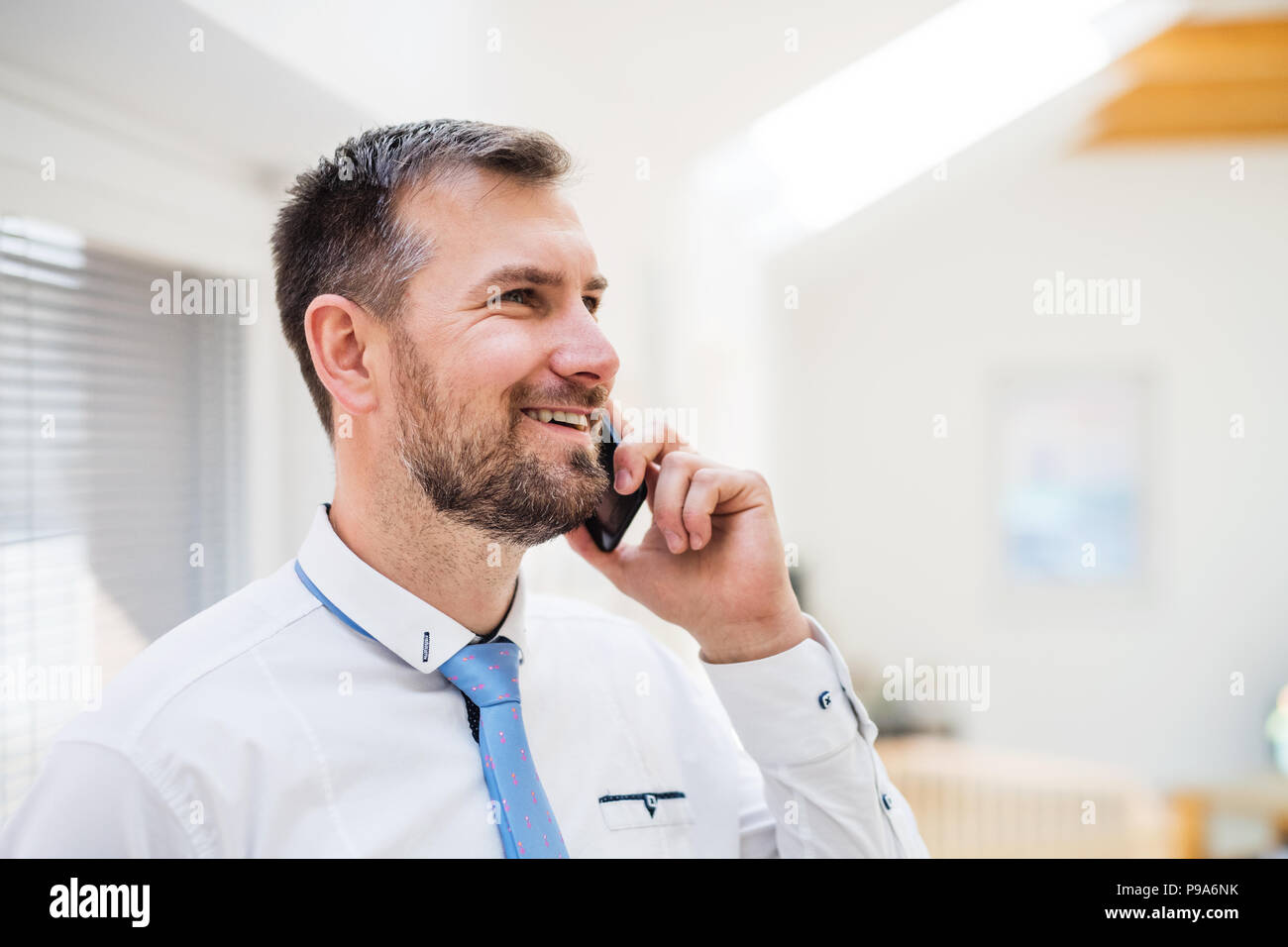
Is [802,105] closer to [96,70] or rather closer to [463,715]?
[96,70]

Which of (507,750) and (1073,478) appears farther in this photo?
(1073,478)

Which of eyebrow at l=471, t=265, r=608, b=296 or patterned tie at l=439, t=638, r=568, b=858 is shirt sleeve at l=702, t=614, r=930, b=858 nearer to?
patterned tie at l=439, t=638, r=568, b=858

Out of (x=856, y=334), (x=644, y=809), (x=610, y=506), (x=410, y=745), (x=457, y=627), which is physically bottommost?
(x=644, y=809)

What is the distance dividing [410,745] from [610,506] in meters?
0.32

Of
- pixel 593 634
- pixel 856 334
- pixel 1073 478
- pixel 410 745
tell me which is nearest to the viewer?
pixel 410 745

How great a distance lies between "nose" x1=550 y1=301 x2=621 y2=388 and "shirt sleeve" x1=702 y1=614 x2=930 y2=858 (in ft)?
1.12

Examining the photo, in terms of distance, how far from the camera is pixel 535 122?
3.68ft

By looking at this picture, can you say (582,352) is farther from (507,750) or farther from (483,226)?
(507,750)

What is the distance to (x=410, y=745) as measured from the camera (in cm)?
83

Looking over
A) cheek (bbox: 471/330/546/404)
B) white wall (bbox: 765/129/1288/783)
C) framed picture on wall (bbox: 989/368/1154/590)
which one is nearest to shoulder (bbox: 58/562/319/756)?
cheek (bbox: 471/330/546/404)

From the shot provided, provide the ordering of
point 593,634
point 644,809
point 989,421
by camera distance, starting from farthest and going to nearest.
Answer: point 989,421
point 593,634
point 644,809

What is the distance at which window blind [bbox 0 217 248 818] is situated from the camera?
0.95 m

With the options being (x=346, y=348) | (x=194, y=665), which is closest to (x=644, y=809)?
(x=194, y=665)

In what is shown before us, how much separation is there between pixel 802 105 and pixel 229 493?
1.38 m
